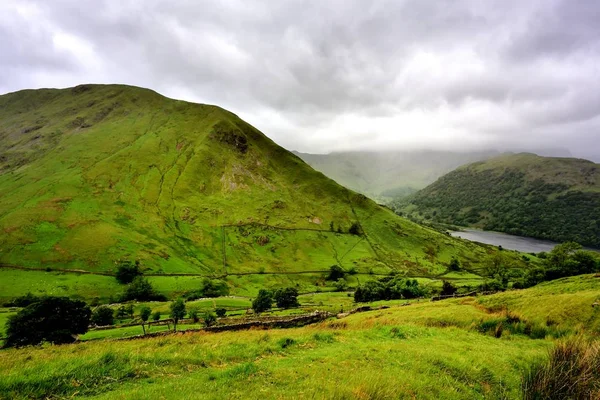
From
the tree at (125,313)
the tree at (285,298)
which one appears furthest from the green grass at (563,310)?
the tree at (125,313)

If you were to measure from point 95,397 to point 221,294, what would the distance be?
9623 cm

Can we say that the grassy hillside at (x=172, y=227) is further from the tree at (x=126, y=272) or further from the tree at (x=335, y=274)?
the tree at (x=335, y=274)

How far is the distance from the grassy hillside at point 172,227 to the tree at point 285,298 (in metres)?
34.6

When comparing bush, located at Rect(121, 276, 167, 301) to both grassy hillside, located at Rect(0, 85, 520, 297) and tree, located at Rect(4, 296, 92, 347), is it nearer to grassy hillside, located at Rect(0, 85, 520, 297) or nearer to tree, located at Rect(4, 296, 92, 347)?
grassy hillside, located at Rect(0, 85, 520, 297)

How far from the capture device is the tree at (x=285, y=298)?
264 ft

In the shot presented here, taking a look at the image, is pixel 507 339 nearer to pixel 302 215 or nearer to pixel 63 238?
pixel 63 238

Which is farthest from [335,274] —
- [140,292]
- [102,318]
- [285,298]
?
[102,318]

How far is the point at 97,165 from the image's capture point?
6777 inches

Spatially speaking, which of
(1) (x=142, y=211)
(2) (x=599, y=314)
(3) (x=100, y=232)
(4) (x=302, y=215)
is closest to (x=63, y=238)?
(3) (x=100, y=232)

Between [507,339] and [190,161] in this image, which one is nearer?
[507,339]

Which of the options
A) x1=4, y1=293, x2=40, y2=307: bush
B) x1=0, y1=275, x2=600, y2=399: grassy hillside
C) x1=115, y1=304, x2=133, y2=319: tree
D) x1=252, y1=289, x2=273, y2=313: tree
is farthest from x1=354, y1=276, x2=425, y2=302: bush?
x1=4, y1=293, x2=40, y2=307: bush

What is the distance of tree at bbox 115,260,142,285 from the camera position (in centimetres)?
9962

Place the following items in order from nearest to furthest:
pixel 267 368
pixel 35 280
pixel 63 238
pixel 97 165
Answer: pixel 267 368 → pixel 35 280 → pixel 63 238 → pixel 97 165

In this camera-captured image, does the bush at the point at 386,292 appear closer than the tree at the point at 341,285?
Yes
